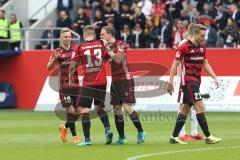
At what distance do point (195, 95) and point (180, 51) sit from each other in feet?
2.91

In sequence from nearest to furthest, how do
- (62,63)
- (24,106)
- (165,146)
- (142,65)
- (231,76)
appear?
(165,146)
(62,63)
(231,76)
(142,65)
(24,106)

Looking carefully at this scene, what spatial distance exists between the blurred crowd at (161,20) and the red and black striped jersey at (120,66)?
12917 millimetres

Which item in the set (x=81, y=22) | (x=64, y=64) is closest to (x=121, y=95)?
(x=64, y=64)

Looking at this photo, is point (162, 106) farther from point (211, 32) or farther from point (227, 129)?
point (227, 129)

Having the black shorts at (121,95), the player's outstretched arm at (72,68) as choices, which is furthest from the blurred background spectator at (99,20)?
the black shorts at (121,95)

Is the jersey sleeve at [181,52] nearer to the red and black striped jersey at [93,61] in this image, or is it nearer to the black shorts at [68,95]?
the red and black striped jersey at [93,61]

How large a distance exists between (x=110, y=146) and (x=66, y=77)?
2326 mm

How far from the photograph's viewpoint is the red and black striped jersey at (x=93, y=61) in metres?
15.8

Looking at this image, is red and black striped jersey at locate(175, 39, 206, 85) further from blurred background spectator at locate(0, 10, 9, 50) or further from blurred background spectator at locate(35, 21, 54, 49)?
blurred background spectator at locate(35, 21, 54, 49)

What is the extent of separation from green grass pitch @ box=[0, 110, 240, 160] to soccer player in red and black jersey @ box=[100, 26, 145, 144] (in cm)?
51

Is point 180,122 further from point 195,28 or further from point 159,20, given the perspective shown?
point 159,20

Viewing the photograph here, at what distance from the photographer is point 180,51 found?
1573 cm

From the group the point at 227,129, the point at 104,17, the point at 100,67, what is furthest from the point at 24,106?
the point at 100,67

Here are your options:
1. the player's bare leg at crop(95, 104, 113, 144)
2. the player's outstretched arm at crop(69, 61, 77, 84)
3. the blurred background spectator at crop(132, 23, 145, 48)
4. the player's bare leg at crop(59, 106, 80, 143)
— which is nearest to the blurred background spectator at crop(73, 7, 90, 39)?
the blurred background spectator at crop(132, 23, 145, 48)
